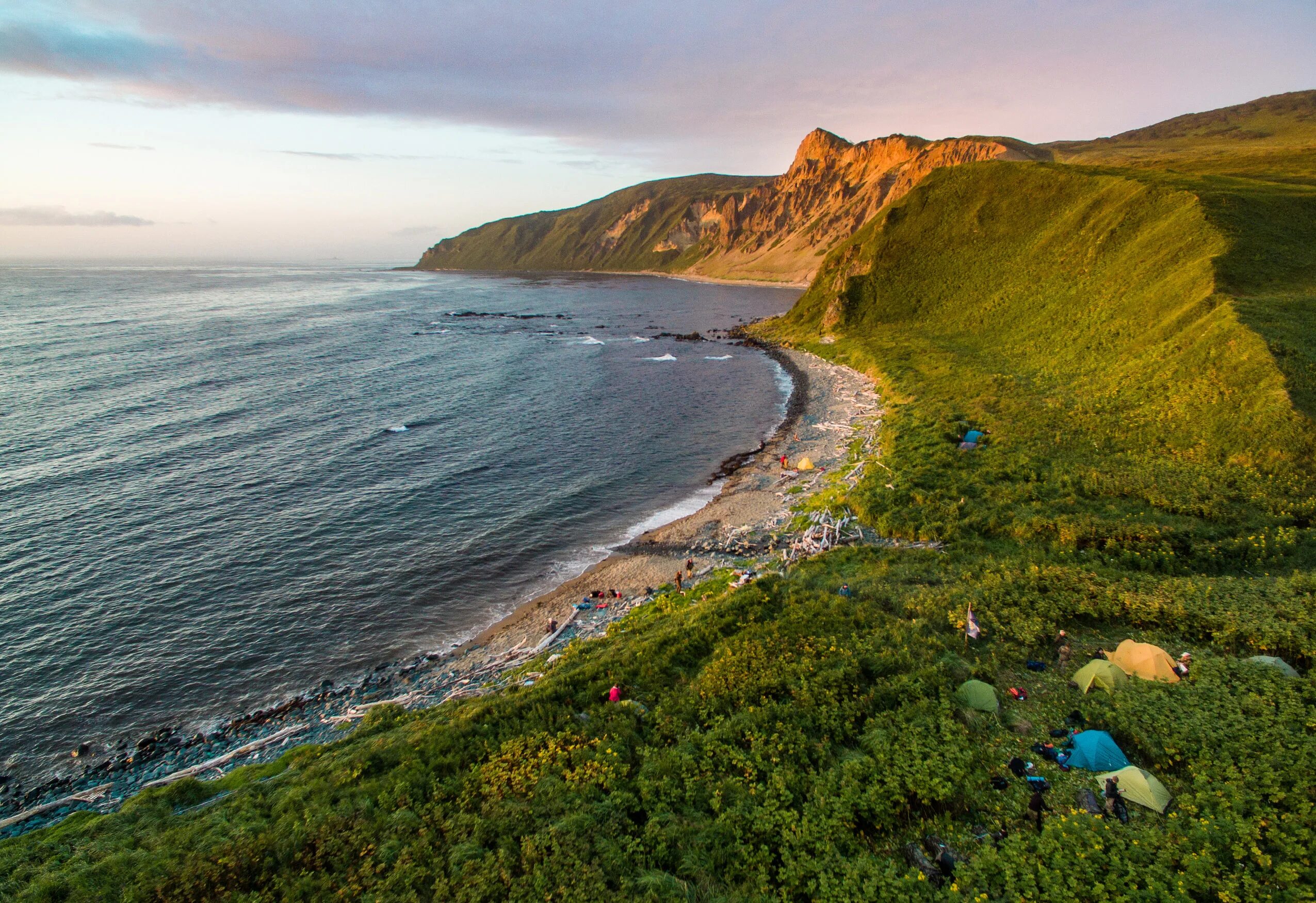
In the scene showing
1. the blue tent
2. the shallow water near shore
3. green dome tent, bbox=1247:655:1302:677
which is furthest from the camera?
the shallow water near shore

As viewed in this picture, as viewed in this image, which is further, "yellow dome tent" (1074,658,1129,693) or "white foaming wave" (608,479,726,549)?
"white foaming wave" (608,479,726,549)

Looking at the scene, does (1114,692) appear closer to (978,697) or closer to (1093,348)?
(978,697)

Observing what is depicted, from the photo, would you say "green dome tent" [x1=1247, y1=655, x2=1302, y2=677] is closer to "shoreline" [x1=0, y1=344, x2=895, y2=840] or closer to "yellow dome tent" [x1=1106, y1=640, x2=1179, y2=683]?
"yellow dome tent" [x1=1106, y1=640, x2=1179, y2=683]

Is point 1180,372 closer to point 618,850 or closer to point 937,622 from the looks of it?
point 937,622

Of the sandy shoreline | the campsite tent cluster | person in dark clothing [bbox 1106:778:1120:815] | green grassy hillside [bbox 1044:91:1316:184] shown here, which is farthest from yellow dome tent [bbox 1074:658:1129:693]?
green grassy hillside [bbox 1044:91:1316:184]

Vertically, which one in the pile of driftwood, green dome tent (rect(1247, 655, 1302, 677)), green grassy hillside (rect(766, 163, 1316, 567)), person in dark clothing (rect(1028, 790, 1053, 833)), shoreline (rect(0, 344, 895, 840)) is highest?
green grassy hillside (rect(766, 163, 1316, 567))

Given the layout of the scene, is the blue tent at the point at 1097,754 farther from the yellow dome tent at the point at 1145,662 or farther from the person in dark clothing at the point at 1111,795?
the yellow dome tent at the point at 1145,662

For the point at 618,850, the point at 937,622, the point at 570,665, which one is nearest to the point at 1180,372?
the point at 937,622
